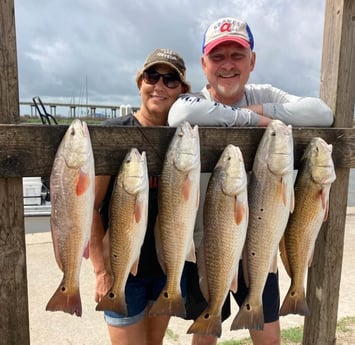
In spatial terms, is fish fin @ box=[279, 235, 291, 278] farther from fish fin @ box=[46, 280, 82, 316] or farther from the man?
fish fin @ box=[46, 280, 82, 316]

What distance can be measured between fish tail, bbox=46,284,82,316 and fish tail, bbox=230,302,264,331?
2.48 ft

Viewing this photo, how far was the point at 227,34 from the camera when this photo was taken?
7.70 feet

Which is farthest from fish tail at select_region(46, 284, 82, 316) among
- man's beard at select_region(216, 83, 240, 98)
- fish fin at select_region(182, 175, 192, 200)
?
man's beard at select_region(216, 83, 240, 98)

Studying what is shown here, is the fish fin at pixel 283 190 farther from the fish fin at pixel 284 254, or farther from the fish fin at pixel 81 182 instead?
the fish fin at pixel 81 182

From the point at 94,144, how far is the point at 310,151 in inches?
41.2

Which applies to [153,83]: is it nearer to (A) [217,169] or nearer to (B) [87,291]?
(A) [217,169]

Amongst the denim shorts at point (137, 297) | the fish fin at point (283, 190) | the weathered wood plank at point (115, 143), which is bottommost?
the denim shorts at point (137, 297)

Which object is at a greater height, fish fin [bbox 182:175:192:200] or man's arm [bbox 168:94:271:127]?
man's arm [bbox 168:94:271:127]

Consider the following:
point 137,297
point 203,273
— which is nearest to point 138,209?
point 203,273

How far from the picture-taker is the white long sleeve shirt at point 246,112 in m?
2.00

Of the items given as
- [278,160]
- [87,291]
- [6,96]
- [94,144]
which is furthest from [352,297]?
[6,96]

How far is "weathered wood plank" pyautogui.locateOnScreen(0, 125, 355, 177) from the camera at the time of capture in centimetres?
175

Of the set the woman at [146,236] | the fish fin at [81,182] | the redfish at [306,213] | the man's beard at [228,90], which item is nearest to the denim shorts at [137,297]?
the woman at [146,236]

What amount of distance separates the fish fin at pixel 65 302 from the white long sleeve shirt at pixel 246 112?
92 cm
